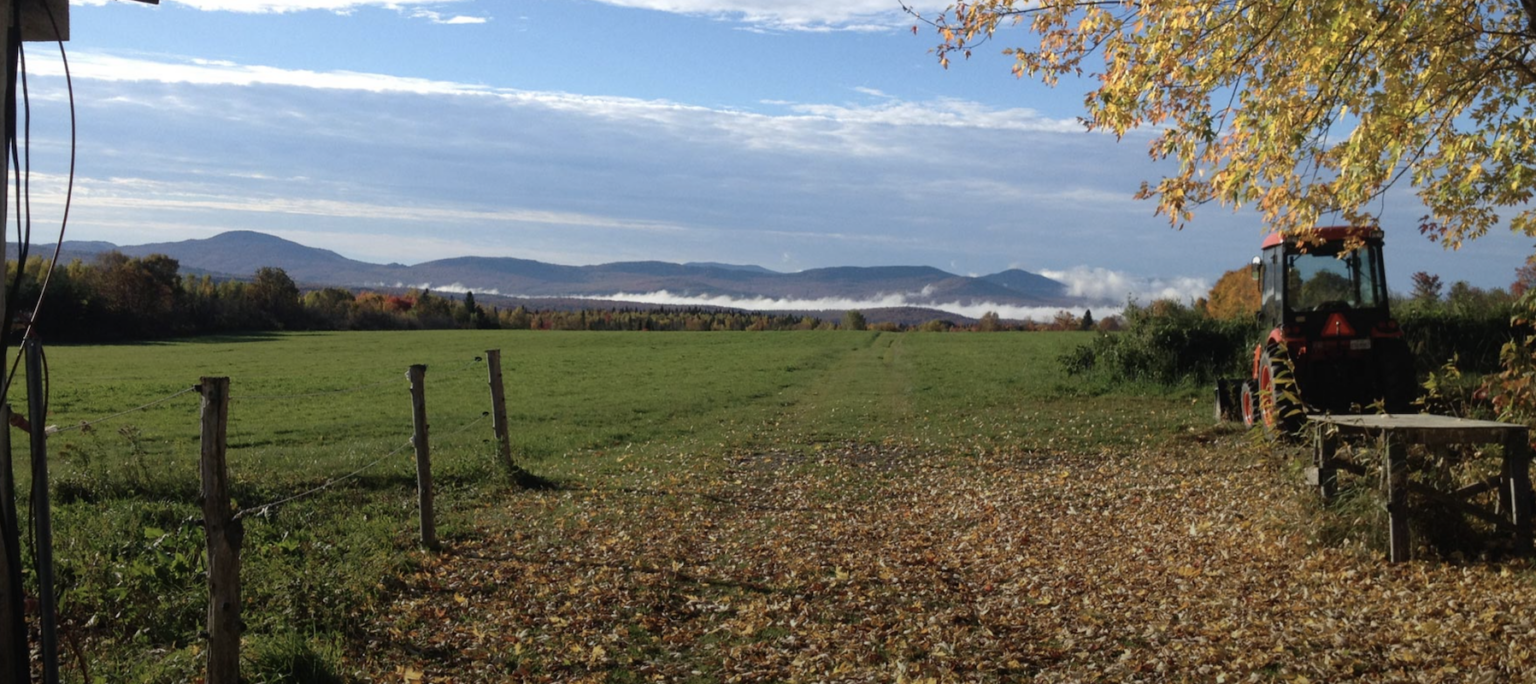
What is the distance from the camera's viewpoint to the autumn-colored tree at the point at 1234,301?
2853 centimetres

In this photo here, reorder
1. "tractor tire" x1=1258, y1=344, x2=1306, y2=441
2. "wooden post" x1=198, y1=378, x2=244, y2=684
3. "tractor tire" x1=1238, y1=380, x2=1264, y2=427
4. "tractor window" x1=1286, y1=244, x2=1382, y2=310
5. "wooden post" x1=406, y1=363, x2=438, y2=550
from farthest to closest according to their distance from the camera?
"tractor tire" x1=1238, y1=380, x2=1264, y2=427
"tractor window" x1=1286, y1=244, x2=1382, y2=310
"tractor tire" x1=1258, y1=344, x2=1306, y2=441
"wooden post" x1=406, y1=363, x2=438, y2=550
"wooden post" x1=198, y1=378, x2=244, y2=684

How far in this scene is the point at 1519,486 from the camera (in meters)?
8.16

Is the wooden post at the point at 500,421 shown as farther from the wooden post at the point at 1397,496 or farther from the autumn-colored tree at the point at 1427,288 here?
the autumn-colored tree at the point at 1427,288

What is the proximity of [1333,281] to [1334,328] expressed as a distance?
0.93 metres

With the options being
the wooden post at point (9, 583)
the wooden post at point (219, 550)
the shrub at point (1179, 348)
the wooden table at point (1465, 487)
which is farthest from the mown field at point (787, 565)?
the shrub at point (1179, 348)

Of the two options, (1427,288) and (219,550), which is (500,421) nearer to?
(219,550)

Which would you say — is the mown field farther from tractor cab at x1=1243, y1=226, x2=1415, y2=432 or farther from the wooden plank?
the wooden plank

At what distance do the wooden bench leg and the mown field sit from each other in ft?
1.11

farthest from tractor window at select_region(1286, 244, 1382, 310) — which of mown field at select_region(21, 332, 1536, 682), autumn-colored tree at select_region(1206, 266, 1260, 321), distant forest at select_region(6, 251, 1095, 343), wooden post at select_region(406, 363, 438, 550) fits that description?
distant forest at select_region(6, 251, 1095, 343)

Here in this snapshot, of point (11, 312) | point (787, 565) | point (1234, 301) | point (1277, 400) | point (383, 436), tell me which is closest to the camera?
point (11, 312)

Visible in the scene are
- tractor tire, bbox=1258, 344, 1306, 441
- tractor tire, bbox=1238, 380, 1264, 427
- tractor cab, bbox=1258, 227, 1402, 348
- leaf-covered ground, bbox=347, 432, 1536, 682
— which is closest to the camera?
leaf-covered ground, bbox=347, 432, 1536, 682

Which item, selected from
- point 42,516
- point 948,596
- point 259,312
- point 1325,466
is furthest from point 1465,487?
point 259,312

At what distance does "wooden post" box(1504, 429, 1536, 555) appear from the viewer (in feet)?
26.6

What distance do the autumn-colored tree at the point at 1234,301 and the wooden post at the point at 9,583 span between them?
71.7ft
